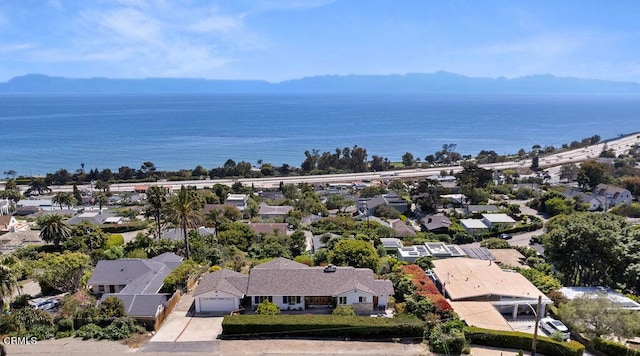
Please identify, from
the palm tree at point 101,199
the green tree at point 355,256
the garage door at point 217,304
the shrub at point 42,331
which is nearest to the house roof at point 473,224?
the green tree at point 355,256

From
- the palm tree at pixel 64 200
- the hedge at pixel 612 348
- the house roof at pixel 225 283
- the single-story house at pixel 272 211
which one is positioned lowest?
the hedge at pixel 612 348

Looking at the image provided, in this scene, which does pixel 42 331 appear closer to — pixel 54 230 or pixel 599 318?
pixel 54 230

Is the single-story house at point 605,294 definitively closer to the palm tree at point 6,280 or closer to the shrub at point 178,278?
the shrub at point 178,278

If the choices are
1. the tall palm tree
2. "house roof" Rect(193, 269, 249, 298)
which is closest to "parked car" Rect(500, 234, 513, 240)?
"house roof" Rect(193, 269, 249, 298)

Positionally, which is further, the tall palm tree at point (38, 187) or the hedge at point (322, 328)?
the tall palm tree at point (38, 187)

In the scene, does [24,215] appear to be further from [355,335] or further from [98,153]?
[98,153]

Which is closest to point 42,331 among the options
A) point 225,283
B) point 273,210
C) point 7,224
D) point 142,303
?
point 142,303

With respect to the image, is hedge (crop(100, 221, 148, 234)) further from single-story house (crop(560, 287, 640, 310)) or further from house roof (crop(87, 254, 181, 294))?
single-story house (crop(560, 287, 640, 310))
